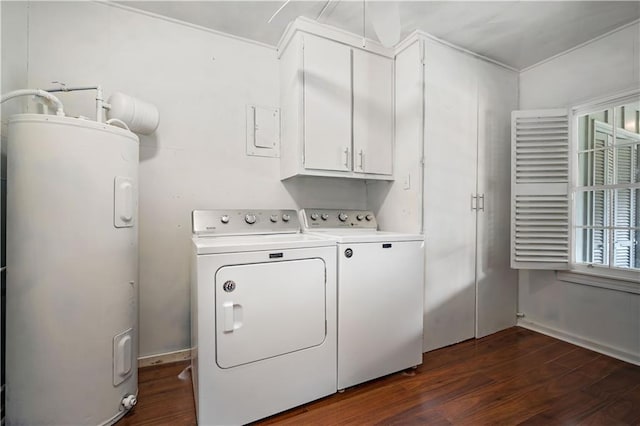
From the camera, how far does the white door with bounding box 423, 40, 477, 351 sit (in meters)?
2.23

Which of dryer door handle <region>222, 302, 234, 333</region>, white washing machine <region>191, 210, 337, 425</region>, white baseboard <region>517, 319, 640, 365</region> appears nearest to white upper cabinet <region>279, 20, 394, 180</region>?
white washing machine <region>191, 210, 337, 425</region>

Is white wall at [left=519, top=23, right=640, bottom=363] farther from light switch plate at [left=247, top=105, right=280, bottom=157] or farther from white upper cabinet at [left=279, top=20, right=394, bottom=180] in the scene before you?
light switch plate at [left=247, top=105, right=280, bottom=157]

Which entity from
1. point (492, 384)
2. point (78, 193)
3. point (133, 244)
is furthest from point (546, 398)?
point (78, 193)

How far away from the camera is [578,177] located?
8.06 ft

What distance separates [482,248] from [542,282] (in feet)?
2.26

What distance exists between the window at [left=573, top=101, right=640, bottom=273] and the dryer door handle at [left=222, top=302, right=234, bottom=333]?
2812 mm

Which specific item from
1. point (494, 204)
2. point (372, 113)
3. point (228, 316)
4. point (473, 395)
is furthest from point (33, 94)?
point (494, 204)

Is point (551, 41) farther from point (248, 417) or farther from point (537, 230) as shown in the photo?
point (248, 417)

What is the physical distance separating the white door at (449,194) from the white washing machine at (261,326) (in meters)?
1.01

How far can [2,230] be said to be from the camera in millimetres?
1400

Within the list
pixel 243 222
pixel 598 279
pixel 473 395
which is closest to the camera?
pixel 473 395

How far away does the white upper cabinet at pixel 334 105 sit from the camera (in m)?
2.07

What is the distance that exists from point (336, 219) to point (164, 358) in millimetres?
1635

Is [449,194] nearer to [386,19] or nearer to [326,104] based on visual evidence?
[326,104]
